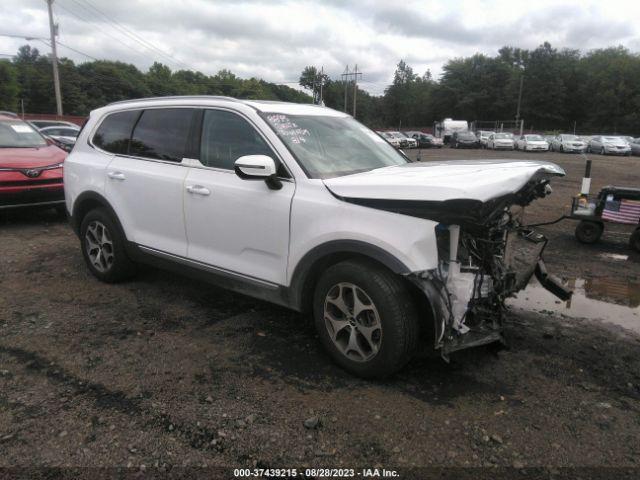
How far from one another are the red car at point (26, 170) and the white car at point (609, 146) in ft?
110

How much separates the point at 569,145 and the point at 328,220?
36612 mm

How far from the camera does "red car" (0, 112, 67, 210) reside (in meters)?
7.39

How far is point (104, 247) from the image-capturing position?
197 inches

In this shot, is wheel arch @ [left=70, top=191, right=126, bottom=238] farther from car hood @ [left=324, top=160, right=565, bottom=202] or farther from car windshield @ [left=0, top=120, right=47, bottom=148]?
car windshield @ [left=0, top=120, right=47, bottom=148]

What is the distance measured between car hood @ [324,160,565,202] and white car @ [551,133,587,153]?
35423mm

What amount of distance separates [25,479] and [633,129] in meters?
74.0

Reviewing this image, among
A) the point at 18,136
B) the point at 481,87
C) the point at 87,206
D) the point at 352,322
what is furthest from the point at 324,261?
the point at 481,87

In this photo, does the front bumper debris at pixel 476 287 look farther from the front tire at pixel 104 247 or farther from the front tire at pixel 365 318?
the front tire at pixel 104 247

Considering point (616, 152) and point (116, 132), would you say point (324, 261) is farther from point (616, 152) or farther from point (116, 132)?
point (616, 152)

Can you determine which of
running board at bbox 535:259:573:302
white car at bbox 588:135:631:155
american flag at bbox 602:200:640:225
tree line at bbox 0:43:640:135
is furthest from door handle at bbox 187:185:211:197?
tree line at bbox 0:43:640:135

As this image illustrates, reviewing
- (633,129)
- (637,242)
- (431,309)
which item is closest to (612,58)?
(633,129)

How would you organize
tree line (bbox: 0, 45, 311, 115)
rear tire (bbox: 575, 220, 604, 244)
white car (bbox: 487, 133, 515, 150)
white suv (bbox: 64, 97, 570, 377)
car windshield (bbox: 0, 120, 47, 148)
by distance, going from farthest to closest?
tree line (bbox: 0, 45, 311, 115) → white car (bbox: 487, 133, 515, 150) → car windshield (bbox: 0, 120, 47, 148) → rear tire (bbox: 575, 220, 604, 244) → white suv (bbox: 64, 97, 570, 377)

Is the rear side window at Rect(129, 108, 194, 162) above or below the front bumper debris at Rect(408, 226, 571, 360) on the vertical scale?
above

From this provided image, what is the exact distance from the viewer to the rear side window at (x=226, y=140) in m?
3.76
